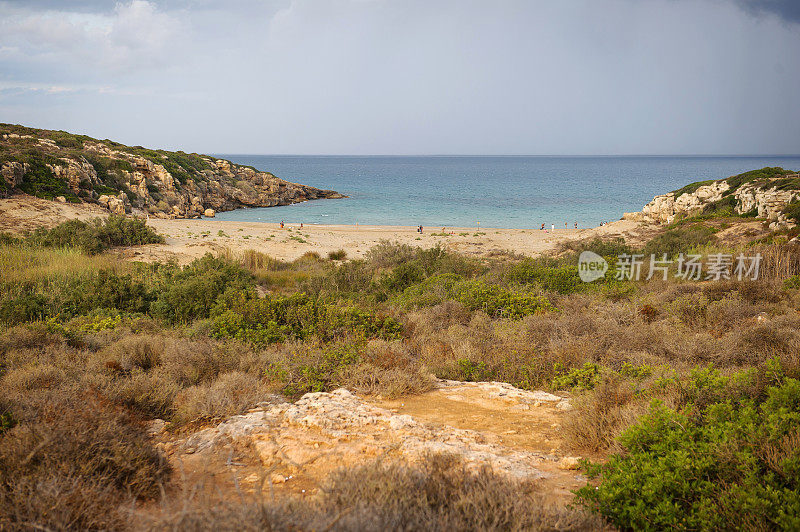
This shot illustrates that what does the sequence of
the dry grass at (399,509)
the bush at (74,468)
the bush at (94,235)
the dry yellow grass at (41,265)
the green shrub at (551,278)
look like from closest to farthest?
the dry grass at (399,509)
the bush at (74,468)
the dry yellow grass at (41,265)
the green shrub at (551,278)
the bush at (94,235)

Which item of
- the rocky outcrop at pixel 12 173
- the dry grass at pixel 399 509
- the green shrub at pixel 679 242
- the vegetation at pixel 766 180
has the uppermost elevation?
the vegetation at pixel 766 180

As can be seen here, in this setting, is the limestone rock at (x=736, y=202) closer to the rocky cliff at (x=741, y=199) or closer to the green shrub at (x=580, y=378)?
the rocky cliff at (x=741, y=199)

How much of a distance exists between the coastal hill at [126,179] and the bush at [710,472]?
3364cm

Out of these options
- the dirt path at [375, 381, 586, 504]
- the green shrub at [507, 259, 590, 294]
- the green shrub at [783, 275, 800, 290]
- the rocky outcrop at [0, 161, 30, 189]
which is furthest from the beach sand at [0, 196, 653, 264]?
the dirt path at [375, 381, 586, 504]

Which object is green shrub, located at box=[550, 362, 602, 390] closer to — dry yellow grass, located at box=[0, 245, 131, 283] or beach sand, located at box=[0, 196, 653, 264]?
dry yellow grass, located at box=[0, 245, 131, 283]

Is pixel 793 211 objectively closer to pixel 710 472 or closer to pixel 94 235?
pixel 710 472

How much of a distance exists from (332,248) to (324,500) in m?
24.8

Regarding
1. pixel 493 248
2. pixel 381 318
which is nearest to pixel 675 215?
pixel 493 248

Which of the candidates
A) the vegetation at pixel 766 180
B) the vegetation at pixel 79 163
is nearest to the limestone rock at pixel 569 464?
the vegetation at pixel 766 180

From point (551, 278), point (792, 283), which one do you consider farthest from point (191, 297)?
point (792, 283)

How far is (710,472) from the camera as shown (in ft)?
9.09

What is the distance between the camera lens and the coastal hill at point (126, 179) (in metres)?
30.9

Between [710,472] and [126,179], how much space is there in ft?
156

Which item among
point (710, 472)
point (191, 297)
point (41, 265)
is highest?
point (710, 472)
